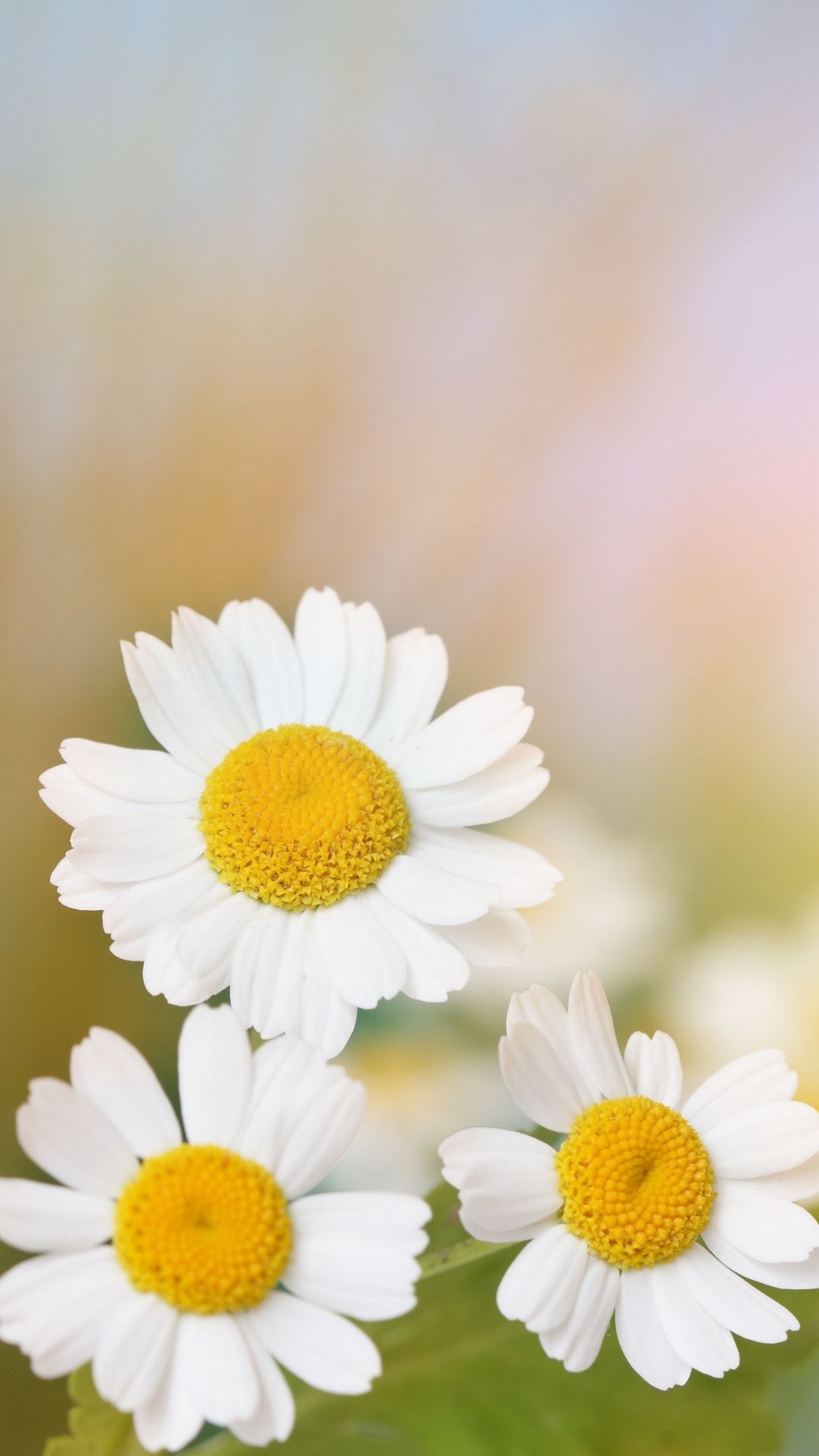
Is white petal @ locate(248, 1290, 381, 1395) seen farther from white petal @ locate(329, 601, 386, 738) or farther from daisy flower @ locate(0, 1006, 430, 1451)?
white petal @ locate(329, 601, 386, 738)

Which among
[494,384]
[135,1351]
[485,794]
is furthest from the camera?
[494,384]

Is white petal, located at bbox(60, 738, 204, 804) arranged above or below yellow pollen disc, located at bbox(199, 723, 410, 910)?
below

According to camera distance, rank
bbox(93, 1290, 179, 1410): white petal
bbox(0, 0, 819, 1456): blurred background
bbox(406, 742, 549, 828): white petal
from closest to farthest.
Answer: bbox(93, 1290, 179, 1410): white petal → bbox(406, 742, 549, 828): white petal → bbox(0, 0, 819, 1456): blurred background

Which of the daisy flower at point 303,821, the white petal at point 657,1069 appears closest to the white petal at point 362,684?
the daisy flower at point 303,821

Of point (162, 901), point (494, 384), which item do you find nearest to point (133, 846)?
point (162, 901)

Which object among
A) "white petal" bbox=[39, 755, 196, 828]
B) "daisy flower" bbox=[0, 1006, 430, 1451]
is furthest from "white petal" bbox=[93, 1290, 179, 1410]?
"white petal" bbox=[39, 755, 196, 828]

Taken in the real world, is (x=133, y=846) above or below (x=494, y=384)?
below

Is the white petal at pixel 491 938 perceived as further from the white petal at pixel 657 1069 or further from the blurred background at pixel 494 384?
the blurred background at pixel 494 384

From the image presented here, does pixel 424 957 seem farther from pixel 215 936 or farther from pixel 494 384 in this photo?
pixel 494 384
